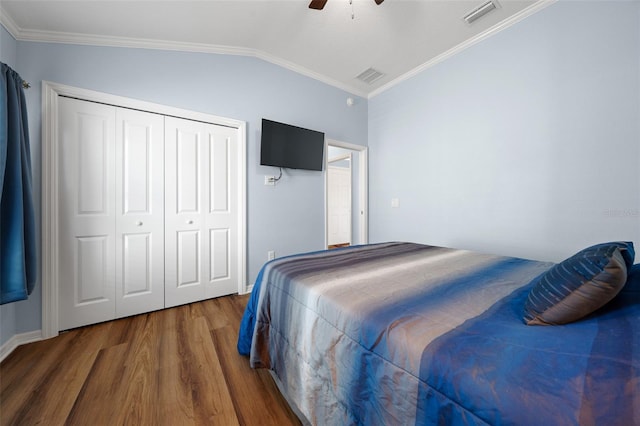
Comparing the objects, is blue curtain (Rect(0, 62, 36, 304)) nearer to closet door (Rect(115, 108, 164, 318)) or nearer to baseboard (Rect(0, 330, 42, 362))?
baseboard (Rect(0, 330, 42, 362))

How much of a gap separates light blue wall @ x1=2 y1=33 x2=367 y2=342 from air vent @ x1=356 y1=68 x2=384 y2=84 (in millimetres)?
357

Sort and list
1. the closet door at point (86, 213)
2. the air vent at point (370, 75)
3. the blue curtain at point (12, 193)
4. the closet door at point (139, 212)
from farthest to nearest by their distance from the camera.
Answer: the air vent at point (370, 75), the closet door at point (139, 212), the closet door at point (86, 213), the blue curtain at point (12, 193)

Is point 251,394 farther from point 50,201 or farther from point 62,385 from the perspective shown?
point 50,201

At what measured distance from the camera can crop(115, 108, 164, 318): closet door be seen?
210cm

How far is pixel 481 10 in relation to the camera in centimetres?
217

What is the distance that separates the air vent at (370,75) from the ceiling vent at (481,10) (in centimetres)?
109

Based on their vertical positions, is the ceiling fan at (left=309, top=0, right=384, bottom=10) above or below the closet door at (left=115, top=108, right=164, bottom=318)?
above

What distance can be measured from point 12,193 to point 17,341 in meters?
1.09

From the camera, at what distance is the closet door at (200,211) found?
2340mm

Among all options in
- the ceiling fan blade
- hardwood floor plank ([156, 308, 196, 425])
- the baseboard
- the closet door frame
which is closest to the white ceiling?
the ceiling fan blade

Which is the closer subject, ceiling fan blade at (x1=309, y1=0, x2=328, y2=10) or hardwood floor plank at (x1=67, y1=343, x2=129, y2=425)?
hardwood floor plank at (x1=67, y1=343, x2=129, y2=425)

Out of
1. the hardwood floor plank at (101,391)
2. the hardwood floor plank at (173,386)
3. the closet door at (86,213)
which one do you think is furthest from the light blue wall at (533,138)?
the closet door at (86,213)

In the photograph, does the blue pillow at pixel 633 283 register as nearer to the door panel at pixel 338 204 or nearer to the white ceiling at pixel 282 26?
the white ceiling at pixel 282 26

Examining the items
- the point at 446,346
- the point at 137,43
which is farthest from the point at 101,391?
the point at 137,43
